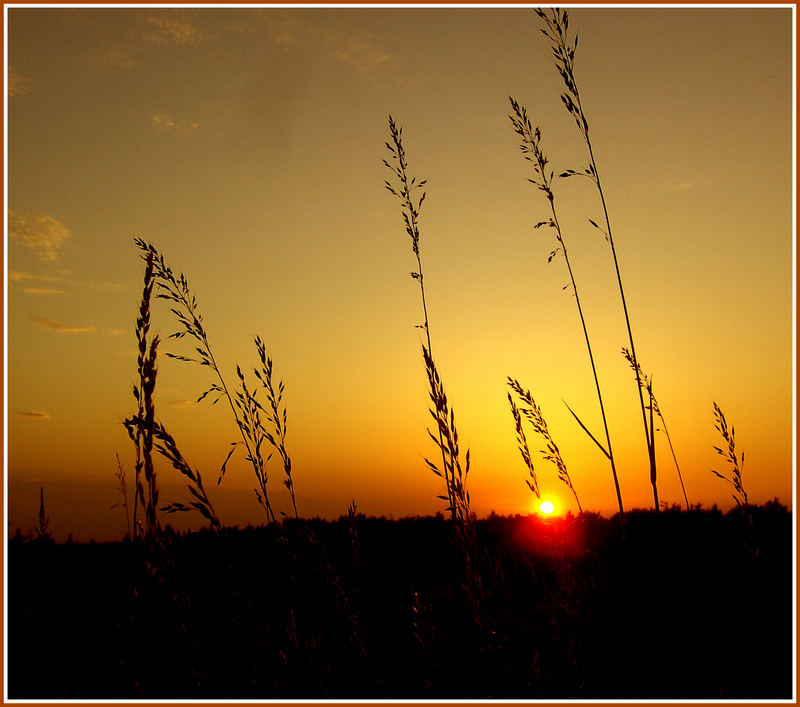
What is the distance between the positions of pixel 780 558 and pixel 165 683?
15.7 ft

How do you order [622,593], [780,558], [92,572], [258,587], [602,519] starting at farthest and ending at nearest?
1. [602,519]
2. [92,572]
3. [258,587]
4. [780,558]
5. [622,593]

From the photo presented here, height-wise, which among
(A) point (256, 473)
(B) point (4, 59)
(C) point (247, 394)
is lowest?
(A) point (256, 473)

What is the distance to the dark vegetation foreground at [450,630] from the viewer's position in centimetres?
239

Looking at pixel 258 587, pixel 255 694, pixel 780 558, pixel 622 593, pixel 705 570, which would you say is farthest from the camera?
pixel 258 587

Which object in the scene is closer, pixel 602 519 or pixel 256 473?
pixel 256 473

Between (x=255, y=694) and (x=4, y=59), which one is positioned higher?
(x=4, y=59)

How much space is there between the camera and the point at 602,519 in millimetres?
9461

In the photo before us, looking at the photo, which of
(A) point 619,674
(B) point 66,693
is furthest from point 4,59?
(A) point 619,674

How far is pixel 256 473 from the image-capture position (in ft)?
9.39

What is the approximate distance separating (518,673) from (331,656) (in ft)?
5.13

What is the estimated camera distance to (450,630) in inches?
158

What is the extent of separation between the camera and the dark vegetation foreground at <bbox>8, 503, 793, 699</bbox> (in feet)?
7.86

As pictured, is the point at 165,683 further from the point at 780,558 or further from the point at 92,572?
the point at 92,572

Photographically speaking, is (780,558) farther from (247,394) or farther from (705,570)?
(247,394)
